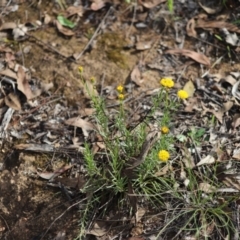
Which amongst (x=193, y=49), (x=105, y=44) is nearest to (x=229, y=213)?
(x=193, y=49)

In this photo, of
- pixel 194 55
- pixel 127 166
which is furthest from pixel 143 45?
pixel 127 166

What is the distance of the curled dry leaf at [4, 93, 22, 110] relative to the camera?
314 cm

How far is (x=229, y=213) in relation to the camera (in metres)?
2.55

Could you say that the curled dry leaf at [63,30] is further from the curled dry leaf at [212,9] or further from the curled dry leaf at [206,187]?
the curled dry leaf at [206,187]

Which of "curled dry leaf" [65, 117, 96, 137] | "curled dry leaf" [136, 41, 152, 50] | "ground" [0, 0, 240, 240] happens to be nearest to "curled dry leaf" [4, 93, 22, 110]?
"ground" [0, 0, 240, 240]

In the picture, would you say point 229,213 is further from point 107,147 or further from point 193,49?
point 193,49

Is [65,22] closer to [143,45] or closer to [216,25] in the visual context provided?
[143,45]

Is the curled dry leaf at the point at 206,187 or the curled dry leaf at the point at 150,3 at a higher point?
the curled dry leaf at the point at 150,3

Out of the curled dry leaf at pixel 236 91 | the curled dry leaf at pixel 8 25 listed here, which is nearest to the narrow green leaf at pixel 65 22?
the curled dry leaf at pixel 8 25

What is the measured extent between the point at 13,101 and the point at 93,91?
909 millimetres

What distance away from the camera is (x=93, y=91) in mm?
2449

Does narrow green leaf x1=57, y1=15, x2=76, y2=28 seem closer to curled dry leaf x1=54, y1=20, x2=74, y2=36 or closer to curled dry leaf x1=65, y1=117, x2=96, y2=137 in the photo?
curled dry leaf x1=54, y1=20, x2=74, y2=36

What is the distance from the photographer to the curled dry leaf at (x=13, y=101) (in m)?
3.14

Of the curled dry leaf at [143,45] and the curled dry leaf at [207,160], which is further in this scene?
the curled dry leaf at [143,45]
